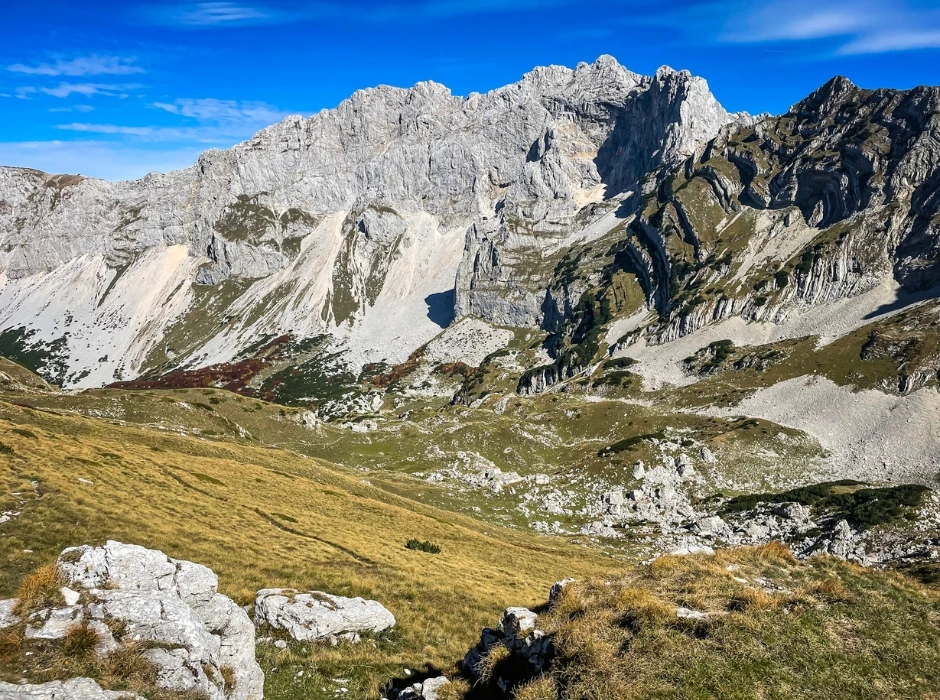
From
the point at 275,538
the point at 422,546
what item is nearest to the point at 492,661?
the point at 275,538

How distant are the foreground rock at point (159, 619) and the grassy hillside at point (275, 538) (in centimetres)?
244

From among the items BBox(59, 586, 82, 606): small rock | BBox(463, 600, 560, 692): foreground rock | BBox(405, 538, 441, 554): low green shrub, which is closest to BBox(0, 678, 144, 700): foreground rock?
BBox(59, 586, 82, 606): small rock

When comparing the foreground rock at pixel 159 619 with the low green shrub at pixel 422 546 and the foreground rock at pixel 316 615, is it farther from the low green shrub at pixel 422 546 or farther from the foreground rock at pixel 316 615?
the low green shrub at pixel 422 546

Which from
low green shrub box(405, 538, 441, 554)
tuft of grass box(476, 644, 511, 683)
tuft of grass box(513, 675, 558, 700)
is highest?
tuft of grass box(513, 675, 558, 700)

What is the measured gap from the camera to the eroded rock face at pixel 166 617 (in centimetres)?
1368

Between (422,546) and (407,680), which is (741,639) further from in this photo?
(422,546)

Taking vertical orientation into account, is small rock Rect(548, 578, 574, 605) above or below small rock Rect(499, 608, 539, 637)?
above

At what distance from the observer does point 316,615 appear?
20.6 meters

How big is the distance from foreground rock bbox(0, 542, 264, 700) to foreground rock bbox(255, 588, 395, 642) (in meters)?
3.11

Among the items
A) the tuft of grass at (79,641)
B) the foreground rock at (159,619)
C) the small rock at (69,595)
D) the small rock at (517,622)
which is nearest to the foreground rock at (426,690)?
the small rock at (517,622)

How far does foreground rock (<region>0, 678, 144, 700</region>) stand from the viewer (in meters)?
10.9

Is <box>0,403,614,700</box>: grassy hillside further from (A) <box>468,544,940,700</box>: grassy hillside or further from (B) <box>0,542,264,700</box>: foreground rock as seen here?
(A) <box>468,544,940,700</box>: grassy hillside

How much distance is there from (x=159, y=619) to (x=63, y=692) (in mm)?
3256

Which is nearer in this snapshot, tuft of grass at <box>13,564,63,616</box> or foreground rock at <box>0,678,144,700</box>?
foreground rock at <box>0,678,144,700</box>
